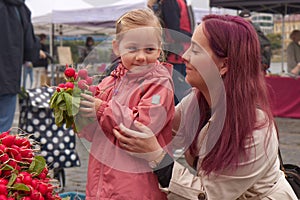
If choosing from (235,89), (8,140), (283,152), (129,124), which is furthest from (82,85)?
(283,152)

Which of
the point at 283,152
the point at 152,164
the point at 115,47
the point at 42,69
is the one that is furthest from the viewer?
the point at 42,69

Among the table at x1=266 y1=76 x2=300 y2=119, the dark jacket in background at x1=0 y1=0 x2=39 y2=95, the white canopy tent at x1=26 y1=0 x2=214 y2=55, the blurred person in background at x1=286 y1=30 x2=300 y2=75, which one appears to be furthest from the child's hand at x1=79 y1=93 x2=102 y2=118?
the white canopy tent at x1=26 y1=0 x2=214 y2=55

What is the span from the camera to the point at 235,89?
2221 millimetres

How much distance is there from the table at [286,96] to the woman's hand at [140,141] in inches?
328

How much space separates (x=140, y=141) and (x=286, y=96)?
867 centimetres

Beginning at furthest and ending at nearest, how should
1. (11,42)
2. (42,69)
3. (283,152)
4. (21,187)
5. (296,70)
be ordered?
1. (42,69)
2. (296,70)
3. (283,152)
4. (11,42)
5. (21,187)

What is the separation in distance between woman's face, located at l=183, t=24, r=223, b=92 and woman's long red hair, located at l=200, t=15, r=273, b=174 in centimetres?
3

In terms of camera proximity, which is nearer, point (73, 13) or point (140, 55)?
point (140, 55)

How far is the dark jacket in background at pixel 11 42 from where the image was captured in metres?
4.78

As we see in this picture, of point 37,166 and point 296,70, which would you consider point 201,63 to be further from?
point 296,70

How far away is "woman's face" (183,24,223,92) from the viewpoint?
2223mm

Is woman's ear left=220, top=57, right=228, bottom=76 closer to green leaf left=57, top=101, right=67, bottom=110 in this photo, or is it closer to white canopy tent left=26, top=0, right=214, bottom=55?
green leaf left=57, top=101, right=67, bottom=110

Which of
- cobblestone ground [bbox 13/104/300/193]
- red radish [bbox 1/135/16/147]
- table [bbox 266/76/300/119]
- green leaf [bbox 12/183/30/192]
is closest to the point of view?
green leaf [bbox 12/183/30/192]

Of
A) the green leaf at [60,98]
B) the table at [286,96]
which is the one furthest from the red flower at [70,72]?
the table at [286,96]
